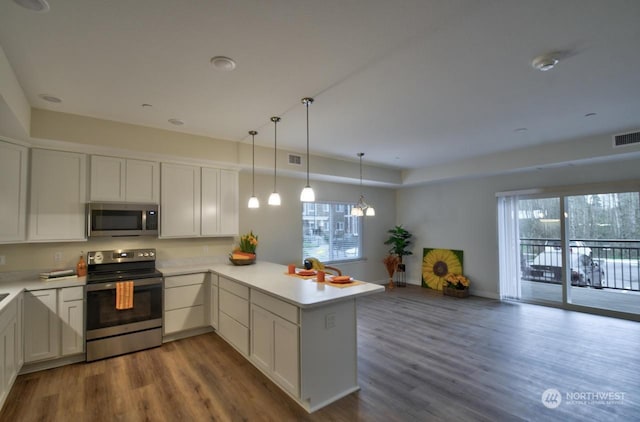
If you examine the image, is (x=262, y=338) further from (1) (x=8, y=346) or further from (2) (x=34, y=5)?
(2) (x=34, y=5)

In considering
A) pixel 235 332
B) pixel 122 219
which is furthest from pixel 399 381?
pixel 122 219

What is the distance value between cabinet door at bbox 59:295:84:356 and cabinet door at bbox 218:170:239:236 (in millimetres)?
1830

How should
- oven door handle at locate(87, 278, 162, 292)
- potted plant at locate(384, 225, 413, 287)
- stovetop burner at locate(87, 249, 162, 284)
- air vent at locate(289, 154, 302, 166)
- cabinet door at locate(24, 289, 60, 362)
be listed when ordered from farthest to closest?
potted plant at locate(384, 225, 413, 287), air vent at locate(289, 154, 302, 166), stovetop burner at locate(87, 249, 162, 284), oven door handle at locate(87, 278, 162, 292), cabinet door at locate(24, 289, 60, 362)

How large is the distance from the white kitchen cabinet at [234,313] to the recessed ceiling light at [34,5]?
2.57 meters

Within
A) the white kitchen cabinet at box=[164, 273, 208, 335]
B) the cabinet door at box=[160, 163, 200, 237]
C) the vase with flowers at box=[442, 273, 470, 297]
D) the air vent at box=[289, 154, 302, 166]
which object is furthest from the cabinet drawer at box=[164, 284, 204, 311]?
the vase with flowers at box=[442, 273, 470, 297]

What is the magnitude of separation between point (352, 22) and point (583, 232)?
18.0 feet

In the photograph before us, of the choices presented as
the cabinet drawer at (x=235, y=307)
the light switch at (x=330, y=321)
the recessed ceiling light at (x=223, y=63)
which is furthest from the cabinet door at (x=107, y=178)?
the light switch at (x=330, y=321)

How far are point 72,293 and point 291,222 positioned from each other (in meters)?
3.30

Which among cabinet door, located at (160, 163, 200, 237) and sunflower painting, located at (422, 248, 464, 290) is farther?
sunflower painting, located at (422, 248, 464, 290)

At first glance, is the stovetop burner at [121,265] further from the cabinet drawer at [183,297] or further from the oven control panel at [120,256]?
the cabinet drawer at [183,297]

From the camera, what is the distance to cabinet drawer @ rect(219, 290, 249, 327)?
A: 10.5ft

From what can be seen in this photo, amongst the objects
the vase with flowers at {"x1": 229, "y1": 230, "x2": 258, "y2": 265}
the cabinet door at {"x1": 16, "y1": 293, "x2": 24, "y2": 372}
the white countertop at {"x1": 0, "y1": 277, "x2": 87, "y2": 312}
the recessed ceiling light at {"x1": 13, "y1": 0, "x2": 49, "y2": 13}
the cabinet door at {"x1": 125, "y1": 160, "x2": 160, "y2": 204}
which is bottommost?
the cabinet door at {"x1": 16, "y1": 293, "x2": 24, "y2": 372}

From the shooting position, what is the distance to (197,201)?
432 centimetres

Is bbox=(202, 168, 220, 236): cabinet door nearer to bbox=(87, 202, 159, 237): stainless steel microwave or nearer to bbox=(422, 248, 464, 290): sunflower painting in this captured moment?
bbox=(87, 202, 159, 237): stainless steel microwave
